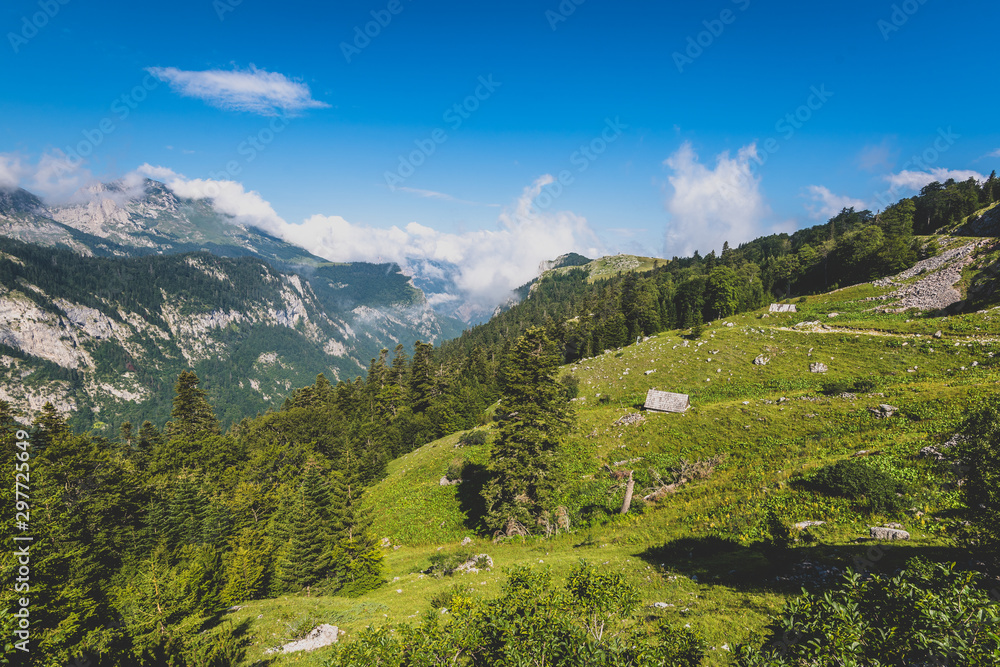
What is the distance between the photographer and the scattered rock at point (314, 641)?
14570mm

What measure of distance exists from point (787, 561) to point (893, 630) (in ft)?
38.9

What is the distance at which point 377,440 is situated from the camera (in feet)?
224

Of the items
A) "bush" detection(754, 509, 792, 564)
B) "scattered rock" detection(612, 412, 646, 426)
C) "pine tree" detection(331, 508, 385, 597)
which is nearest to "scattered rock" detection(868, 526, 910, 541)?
"bush" detection(754, 509, 792, 564)

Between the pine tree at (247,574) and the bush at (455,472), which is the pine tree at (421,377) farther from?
the pine tree at (247,574)

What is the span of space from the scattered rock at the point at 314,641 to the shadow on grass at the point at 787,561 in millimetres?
14485

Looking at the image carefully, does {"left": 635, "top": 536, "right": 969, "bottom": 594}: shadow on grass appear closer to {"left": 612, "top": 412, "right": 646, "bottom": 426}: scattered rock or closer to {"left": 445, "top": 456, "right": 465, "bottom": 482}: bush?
{"left": 612, "top": 412, "right": 646, "bottom": 426}: scattered rock

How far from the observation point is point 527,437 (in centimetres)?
2530

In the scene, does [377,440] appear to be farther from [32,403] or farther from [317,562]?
[32,403]

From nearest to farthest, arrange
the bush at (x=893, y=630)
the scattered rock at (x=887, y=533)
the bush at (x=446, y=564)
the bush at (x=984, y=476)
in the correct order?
the bush at (x=893, y=630)
the bush at (x=984, y=476)
the scattered rock at (x=887, y=533)
the bush at (x=446, y=564)

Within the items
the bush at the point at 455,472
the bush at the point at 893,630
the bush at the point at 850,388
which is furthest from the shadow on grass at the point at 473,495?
the bush at the point at 850,388

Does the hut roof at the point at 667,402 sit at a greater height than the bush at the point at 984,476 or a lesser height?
lesser

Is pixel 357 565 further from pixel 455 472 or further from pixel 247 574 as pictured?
pixel 455 472

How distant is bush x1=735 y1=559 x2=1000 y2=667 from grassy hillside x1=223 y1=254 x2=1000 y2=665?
470cm

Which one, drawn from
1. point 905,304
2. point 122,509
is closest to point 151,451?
point 122,509
